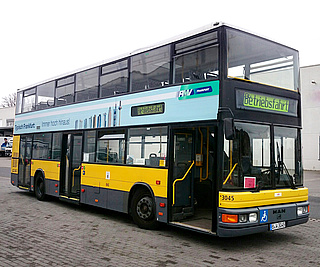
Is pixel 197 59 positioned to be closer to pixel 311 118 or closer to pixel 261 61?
pixel 261 61

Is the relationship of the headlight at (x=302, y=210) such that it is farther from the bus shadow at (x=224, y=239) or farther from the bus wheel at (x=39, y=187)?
the bus wheel at (x=39, y=187)

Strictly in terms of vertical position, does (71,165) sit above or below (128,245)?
above

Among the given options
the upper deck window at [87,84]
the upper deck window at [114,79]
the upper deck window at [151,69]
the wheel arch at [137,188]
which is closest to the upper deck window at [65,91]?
the upper deck window at [87,84]

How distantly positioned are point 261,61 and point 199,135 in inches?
80.3

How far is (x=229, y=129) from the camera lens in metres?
6.39

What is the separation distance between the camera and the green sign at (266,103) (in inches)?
269

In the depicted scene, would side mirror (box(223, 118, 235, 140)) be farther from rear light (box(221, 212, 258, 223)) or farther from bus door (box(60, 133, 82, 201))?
bus door (box(60, 133, 82, 201))

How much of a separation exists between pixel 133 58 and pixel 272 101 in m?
3.60

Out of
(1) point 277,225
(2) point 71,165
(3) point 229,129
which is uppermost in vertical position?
(3) point 229,129

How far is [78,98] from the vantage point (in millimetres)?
11055

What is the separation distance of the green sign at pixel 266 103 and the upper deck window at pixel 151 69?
6.16 ft

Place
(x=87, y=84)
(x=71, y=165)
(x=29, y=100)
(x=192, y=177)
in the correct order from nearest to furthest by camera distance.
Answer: (x=192, y=177), (x=87, y=84), (x=71, y=165), (x=29, y=100)

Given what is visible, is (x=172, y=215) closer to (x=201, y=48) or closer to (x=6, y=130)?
(x=201, y=48)

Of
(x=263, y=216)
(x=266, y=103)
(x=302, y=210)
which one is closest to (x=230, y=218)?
(x=263, y=216)
